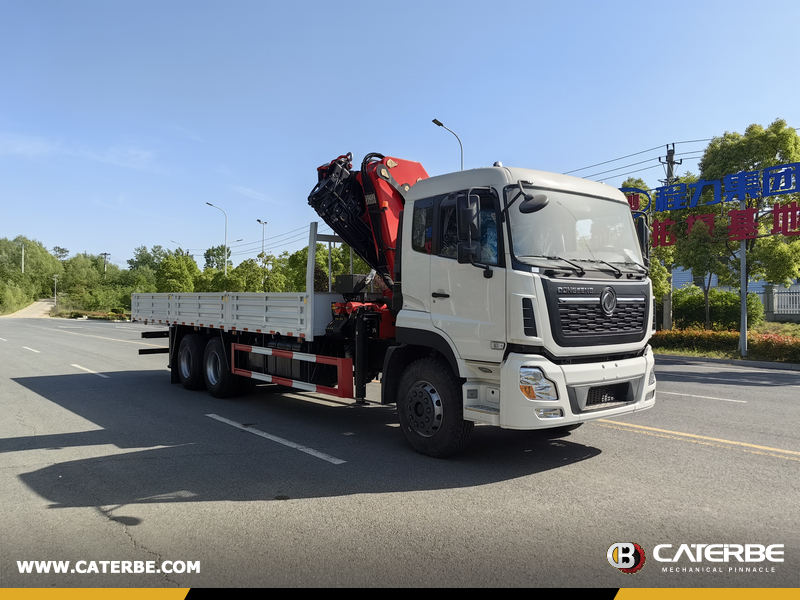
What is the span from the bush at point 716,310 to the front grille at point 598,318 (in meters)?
21.4

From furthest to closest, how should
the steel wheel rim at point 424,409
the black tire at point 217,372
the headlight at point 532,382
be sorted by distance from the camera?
the black tire at point 217,372, the steel wheel rim at point 424,409, the headlight at point 532,382

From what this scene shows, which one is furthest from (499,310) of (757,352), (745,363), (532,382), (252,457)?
(757,352)

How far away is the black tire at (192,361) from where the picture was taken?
1048cm

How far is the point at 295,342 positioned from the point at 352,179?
244cm

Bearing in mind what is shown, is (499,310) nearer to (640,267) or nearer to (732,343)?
(640,267)

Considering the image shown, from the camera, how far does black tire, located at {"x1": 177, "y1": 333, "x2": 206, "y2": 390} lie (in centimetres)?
1048

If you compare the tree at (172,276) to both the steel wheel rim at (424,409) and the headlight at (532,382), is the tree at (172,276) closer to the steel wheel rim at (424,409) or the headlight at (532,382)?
the steel wheel rim at (424,409)

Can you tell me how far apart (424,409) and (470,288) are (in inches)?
54.0

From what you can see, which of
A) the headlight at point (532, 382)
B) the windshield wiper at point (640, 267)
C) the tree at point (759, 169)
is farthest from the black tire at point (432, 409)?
the tree at point (759, 169)

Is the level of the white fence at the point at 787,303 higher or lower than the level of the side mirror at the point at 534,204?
lower

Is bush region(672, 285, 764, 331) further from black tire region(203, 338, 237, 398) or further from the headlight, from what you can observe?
the headlight

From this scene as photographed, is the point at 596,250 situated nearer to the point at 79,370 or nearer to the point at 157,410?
the point at 157,410

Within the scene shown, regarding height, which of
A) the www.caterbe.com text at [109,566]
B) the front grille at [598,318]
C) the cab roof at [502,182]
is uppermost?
the cab roof at [502,182]

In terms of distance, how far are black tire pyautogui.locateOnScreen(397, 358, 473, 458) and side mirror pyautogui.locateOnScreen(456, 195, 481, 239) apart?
1430 millimetres
